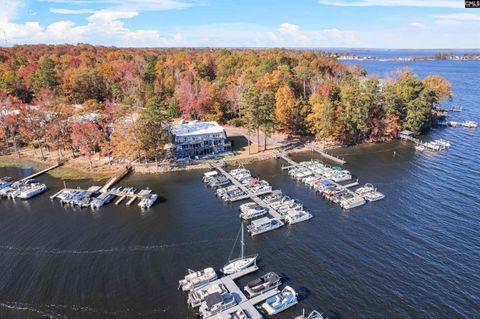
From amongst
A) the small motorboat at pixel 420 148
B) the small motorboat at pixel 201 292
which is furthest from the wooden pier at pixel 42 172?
the small motorboat at pixel 420 148

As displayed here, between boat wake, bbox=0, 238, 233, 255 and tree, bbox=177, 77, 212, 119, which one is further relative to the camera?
tree, bbox=177, 77, 212, 119

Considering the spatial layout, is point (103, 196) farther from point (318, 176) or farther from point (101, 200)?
point (318, 176)

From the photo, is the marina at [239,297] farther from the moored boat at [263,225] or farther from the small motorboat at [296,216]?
the small motorboat at [296,216]

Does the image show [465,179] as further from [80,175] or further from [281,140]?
[80,175]

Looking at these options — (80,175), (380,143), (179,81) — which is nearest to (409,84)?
(380,143)

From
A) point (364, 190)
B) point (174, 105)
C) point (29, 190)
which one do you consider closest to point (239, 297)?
point (364, 190)

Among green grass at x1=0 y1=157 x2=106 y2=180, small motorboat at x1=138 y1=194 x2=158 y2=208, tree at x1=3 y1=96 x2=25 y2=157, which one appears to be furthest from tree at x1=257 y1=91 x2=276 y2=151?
tree at x1=3 y1=96 x2=25 y2=157

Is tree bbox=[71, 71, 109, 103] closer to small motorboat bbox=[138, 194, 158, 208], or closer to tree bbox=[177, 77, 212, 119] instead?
tree bbox=[177, 77, 212, 119]
